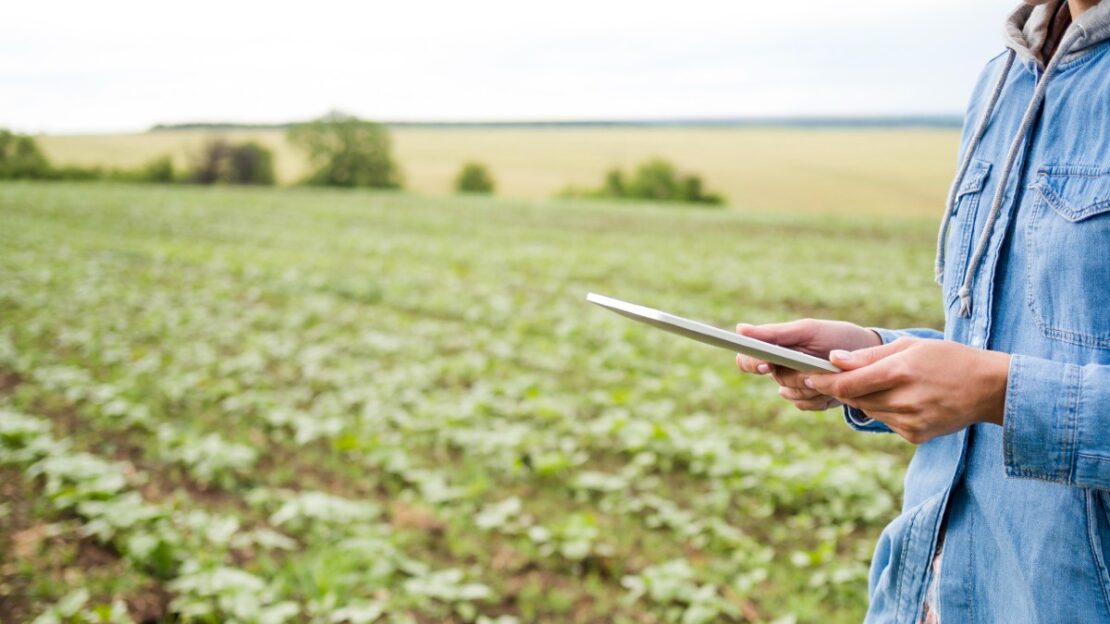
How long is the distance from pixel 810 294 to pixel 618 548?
8464 mm

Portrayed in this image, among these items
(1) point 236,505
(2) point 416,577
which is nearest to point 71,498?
(1) point 236,505

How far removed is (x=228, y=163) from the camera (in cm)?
4644

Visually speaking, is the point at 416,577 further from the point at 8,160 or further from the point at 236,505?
the point at 8,160

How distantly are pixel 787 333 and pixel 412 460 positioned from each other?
4004 mm

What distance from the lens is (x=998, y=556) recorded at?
1403mm

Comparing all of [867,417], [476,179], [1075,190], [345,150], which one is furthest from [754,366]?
[345,150]

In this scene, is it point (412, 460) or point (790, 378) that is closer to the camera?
point (790, 378)

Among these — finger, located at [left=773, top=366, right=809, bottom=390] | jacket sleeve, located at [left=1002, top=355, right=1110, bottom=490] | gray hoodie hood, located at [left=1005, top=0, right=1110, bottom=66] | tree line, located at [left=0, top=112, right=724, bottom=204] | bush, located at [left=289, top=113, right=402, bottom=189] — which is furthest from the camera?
bush, located at [left=289, top=113, right=402, bottom=189]

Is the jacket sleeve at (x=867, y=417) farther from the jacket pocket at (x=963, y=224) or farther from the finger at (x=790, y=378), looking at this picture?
the finger at (x=790, y=378)

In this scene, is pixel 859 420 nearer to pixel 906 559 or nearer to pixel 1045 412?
pixel 906 559

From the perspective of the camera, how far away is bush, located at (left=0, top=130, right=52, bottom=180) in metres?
26.3

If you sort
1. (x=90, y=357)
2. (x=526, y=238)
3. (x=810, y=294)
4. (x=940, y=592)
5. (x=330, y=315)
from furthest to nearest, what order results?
(x=526, y=238) → (x=810, y=294) → (x=330, y=315) → (x=90, y=357) → (x=940, y=592)

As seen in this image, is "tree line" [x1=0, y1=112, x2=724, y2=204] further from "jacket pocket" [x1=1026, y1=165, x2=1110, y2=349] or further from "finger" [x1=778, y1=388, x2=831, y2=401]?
"jacket pocket" [x1=1026, y1=165, x2=1110, y2=349]

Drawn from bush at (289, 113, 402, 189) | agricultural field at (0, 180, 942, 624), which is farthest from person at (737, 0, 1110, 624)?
bush at (289, 113, 402, 189)
